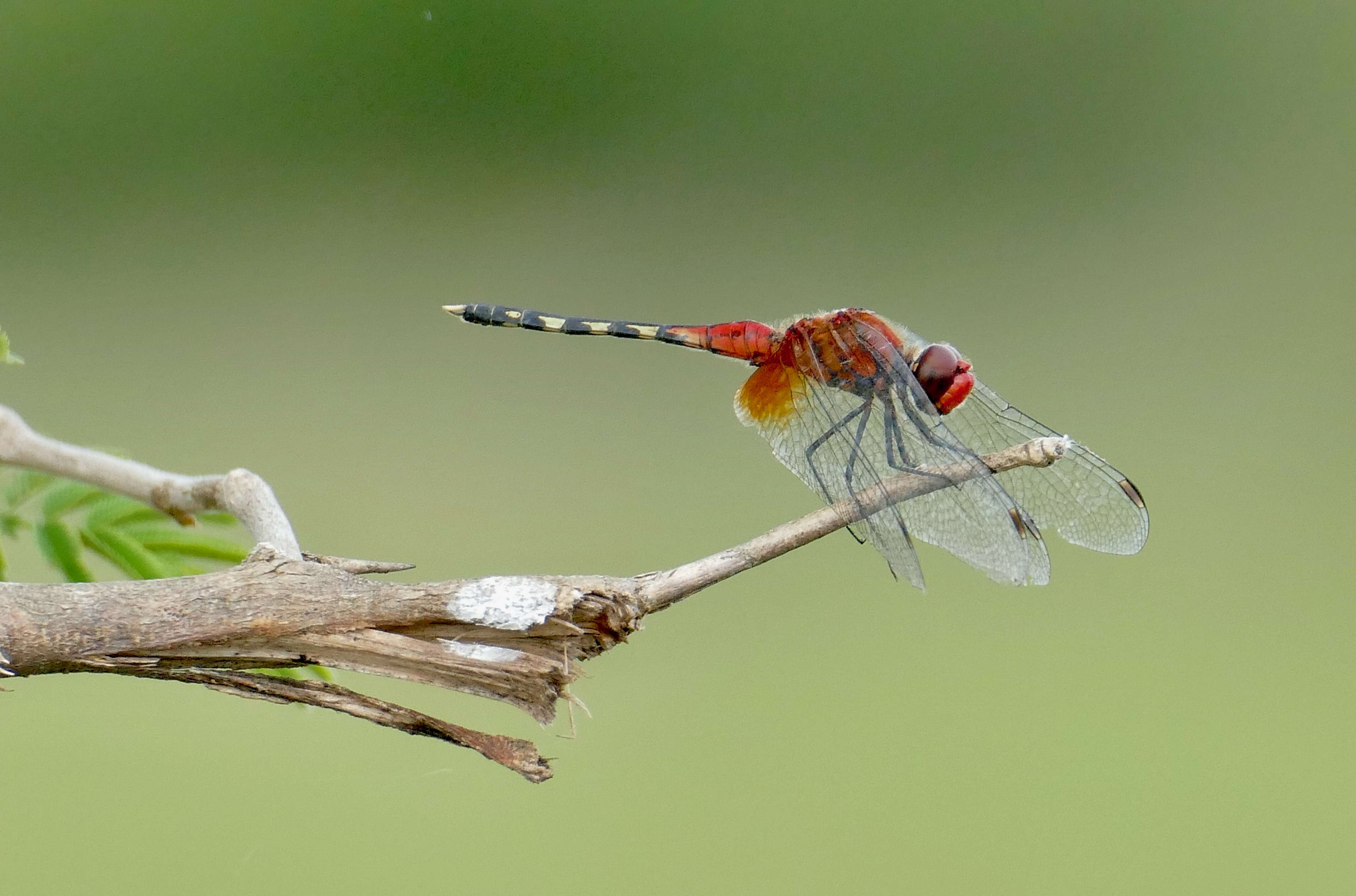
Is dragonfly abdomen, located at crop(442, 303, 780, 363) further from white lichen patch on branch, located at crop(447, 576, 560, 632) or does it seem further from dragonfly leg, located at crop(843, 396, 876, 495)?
white lichen patch on branch, located at crop(447, 576, 560, 632)

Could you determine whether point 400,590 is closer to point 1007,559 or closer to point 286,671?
point 286,671

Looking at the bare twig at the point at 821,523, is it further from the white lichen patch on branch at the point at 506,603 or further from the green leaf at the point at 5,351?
the green leaf at the point at 5,351

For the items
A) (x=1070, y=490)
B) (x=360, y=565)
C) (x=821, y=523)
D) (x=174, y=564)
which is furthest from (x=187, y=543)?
(x=1070, y=490)

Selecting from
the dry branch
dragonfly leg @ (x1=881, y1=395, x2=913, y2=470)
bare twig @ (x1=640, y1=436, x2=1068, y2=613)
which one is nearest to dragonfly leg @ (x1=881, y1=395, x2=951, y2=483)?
dragonfly leg @ (x1=881, y1=395, x2=913, y2=470)

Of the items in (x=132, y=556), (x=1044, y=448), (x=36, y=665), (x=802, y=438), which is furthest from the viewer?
(x=802, y=438)

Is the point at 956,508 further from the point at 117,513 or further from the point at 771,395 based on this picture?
the point at 117,513

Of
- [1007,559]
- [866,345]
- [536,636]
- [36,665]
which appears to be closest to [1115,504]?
[1007,559]
